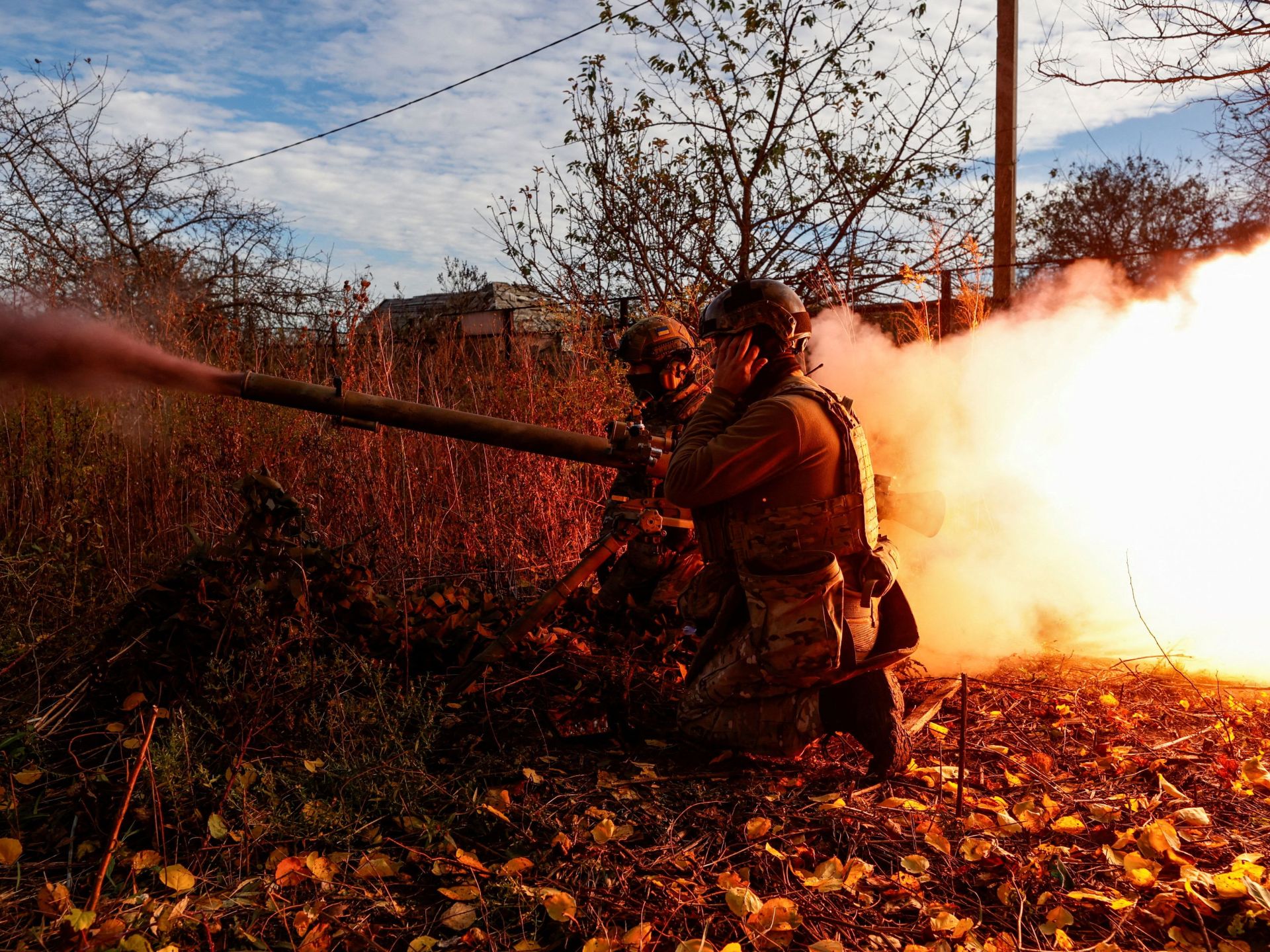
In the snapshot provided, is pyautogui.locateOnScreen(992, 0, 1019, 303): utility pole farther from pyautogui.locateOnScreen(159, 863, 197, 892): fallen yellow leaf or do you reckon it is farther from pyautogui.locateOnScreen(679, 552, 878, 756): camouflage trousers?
pyautogui.locateOnScreen(159, 863, 197, 892): fallen yellow leaf

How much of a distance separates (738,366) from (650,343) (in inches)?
56.0

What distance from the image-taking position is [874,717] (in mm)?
3607

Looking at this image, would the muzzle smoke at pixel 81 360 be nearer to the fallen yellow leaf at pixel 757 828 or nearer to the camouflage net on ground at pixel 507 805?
the camouflage net on ground at pixel 507 805

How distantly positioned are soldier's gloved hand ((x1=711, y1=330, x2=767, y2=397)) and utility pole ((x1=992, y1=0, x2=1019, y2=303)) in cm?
632

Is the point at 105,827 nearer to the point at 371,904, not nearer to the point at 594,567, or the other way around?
the point at 371,904

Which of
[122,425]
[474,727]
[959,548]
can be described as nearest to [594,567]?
[474,727]

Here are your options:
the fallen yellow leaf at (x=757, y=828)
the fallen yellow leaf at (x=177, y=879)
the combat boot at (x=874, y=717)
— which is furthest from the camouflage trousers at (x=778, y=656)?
the fallen yellow leaf at (x=177, y=879)

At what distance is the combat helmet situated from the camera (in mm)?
3646

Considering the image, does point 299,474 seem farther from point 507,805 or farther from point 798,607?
point 798,607

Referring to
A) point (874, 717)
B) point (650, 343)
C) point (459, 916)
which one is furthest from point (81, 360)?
point (874, 717)

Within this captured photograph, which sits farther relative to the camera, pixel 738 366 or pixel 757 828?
pixel 738 366

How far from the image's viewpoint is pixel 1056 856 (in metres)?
2.99

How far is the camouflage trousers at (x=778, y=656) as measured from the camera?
343 centimetres

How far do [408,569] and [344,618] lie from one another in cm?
184
